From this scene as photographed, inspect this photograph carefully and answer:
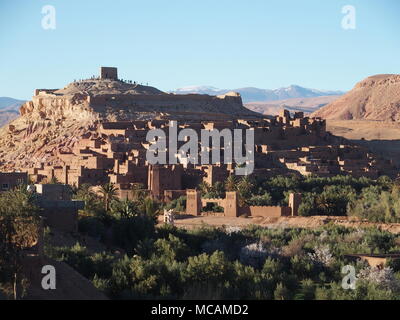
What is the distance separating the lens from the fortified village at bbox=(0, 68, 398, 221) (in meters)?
49.8

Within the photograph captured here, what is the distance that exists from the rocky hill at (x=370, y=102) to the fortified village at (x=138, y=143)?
4736 cm

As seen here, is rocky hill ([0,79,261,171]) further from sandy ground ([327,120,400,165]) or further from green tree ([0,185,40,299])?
green tree ([0,185,40,299])

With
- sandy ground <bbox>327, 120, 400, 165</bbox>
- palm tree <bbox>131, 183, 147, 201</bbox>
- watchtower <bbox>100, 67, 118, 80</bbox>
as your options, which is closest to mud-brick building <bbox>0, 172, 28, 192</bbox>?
palm tree <bbox>131, 183, 147, 201</bbox>

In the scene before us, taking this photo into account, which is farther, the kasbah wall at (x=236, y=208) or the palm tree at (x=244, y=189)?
the palm tree at (x=244, y=189)

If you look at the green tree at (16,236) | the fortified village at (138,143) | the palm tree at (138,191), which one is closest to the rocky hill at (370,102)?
the fortified village at (138,143)

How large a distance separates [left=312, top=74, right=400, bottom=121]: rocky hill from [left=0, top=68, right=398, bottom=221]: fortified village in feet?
155

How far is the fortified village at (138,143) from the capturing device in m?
49.8

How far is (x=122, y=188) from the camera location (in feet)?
159

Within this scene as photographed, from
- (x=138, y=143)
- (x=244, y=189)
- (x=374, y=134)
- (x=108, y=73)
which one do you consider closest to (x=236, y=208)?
(x=244, y=189)

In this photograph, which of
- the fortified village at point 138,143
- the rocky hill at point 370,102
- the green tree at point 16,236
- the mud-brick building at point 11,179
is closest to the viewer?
the green tree at point 16,236

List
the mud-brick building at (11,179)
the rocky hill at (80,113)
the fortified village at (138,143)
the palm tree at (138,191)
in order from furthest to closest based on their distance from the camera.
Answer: the rocky hill at (80,113) < the fortified village at (138,143) < the palm tree at (138,191) < the mud-brick building at (11,179)

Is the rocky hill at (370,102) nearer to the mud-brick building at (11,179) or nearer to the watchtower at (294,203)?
the watchtower at (294,203)
